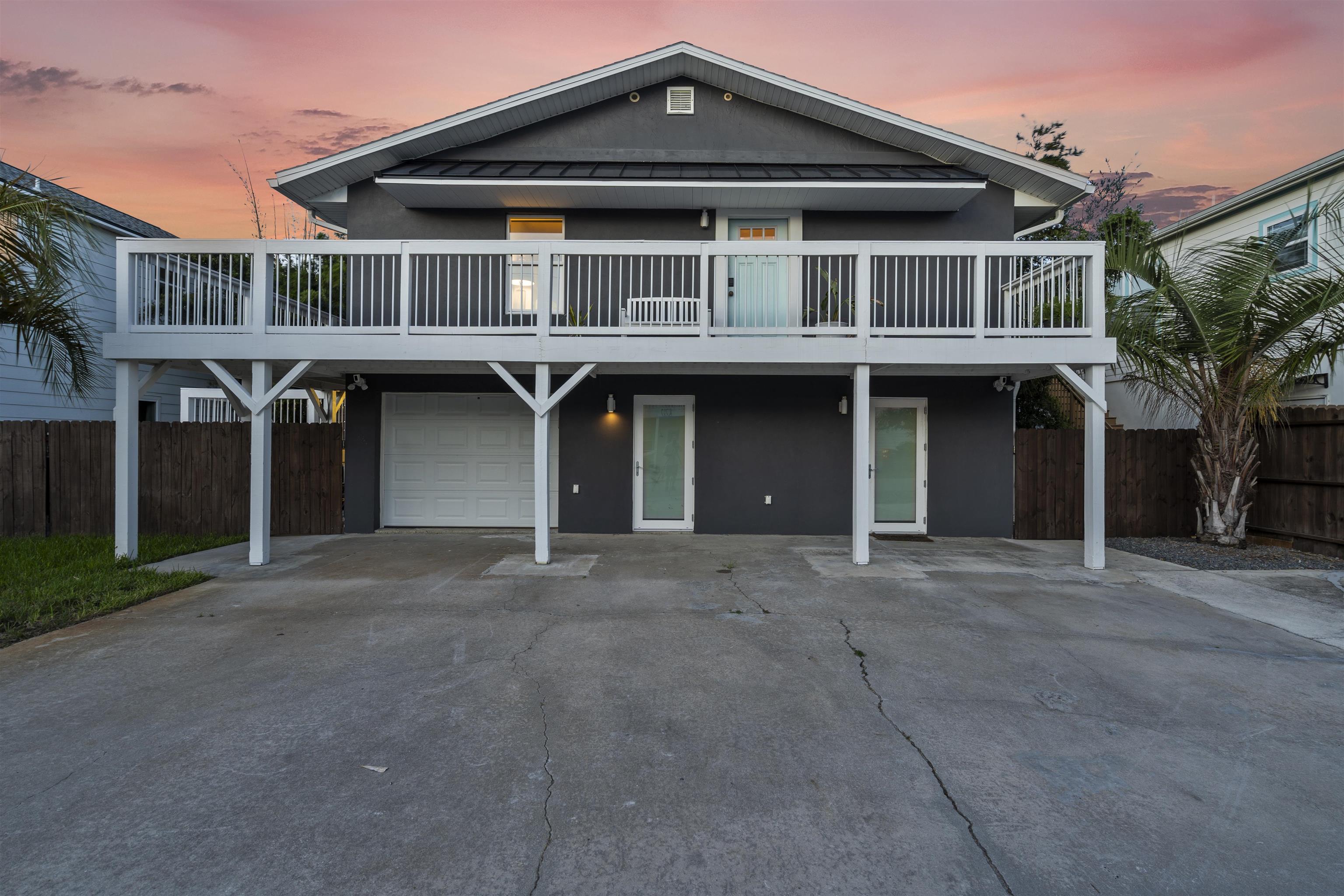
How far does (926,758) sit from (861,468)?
15.5ft

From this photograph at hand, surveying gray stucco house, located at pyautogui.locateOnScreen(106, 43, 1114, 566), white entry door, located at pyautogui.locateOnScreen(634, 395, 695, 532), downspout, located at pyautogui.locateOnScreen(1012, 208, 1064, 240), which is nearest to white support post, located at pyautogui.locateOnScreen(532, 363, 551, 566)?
gray stucco house, located at pyautogui.locateOnScreen(106, 43, 1114, 566)

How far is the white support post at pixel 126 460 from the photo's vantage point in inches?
290

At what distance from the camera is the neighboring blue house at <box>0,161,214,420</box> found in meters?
11.5

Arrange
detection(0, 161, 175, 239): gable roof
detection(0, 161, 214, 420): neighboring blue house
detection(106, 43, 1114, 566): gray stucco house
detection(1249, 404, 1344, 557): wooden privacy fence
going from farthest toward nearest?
detection(0, 161, 175, 239): gable roof → detection(0, 161, 214, 420): neighboring blue house → detection(106, 43, 1114, 566): gray stucco house → detection(1249, 404, 1344, 557): wooden privacy fence

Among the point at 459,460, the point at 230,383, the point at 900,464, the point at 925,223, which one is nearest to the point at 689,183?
the point at 925,223

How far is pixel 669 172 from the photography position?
982cm

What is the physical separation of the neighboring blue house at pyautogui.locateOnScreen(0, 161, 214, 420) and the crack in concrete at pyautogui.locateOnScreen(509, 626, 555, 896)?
9.31 metres

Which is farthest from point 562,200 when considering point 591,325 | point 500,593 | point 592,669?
point 592,669

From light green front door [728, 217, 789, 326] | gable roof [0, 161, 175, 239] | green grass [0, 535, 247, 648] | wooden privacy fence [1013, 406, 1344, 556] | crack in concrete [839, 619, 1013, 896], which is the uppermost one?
gable roof [0, 161, 175, 239]

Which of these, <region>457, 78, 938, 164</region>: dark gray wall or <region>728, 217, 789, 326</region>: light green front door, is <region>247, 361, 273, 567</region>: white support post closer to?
<region>457, 78, 938, 164</region>: dark gray wall

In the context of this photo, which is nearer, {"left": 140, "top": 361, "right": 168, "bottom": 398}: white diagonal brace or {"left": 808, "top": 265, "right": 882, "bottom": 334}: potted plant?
{"left": 140, "top": 361, "right": 168, "bottom": 398}: white diagonal brace

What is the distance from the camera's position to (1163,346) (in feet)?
27.0

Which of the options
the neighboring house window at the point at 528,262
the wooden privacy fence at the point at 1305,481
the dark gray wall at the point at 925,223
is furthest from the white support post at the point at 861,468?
the wooden privacy fence at the point at 1305,481

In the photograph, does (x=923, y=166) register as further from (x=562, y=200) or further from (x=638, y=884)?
(x=638, y=884)
